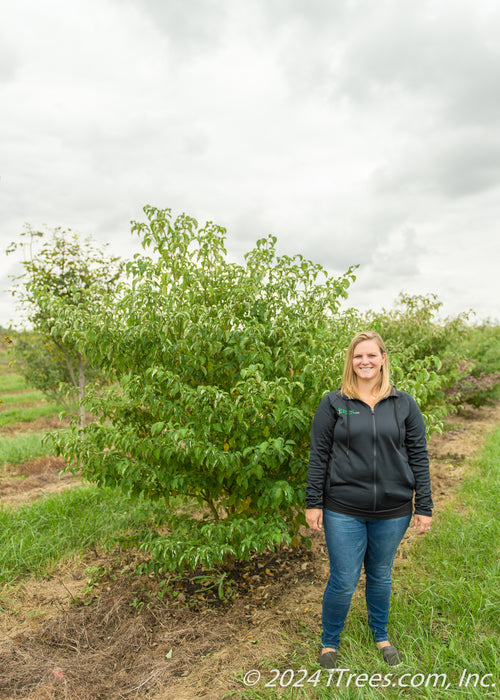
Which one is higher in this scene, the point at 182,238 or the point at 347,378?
the point at 182,238

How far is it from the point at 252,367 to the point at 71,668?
2.49 meters

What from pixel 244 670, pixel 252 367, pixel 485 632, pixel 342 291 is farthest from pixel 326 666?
pixel 342 291

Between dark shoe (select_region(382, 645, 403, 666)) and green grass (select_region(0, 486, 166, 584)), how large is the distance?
2.59 m

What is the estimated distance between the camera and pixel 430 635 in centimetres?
310

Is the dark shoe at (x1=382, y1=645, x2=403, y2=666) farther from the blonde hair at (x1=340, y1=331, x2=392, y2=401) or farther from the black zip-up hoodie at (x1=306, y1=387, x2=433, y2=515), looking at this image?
the blonde hair at (x1=340, y1=331, x2=392, y2=401)

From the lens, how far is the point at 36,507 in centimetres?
561

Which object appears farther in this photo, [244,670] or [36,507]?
[36,507]

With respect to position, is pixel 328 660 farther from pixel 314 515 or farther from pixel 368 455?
pixel 368 455

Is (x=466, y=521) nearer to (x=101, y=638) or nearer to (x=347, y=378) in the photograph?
(x=347, y=378)

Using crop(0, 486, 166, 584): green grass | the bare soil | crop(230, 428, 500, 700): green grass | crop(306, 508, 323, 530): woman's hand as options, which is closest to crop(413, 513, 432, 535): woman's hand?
crop(306, 508, 323, 530): woman's hand

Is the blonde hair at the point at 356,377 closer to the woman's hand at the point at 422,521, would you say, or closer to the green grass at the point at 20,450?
the woman's hand at the point at 422,521

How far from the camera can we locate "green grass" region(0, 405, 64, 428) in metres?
14.0

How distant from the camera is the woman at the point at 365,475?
269cm

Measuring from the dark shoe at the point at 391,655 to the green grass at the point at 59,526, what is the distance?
259 centimetres
